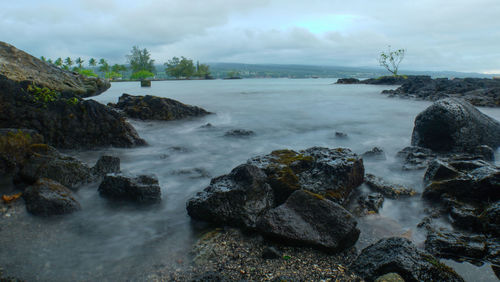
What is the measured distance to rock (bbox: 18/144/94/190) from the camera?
169 inches

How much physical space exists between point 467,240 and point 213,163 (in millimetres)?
4901

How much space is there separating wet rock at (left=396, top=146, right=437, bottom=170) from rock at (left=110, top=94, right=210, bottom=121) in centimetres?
856

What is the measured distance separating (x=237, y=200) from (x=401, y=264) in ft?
6.06

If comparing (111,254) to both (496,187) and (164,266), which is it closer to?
(164,266)

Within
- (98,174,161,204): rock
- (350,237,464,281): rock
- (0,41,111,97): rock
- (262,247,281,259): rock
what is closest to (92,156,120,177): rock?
(98,174,161,204): rock

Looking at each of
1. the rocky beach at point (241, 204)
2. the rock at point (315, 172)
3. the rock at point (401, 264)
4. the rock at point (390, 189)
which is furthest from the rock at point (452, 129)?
the rock at point (401, 264)

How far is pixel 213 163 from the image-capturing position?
6840 millimetres

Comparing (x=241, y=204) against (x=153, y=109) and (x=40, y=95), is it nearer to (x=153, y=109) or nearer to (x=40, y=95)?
(x=40, y=95)

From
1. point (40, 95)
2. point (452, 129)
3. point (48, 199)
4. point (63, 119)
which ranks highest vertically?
point (40, 95)

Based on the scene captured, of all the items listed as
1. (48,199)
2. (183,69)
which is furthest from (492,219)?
(183,69)

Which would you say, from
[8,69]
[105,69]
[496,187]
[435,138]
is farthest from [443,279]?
[105,69]

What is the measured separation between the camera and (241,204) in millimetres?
3588

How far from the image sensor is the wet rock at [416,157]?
6191 mm

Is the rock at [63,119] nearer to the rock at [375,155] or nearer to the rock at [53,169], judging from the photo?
the rock at [53,169]
